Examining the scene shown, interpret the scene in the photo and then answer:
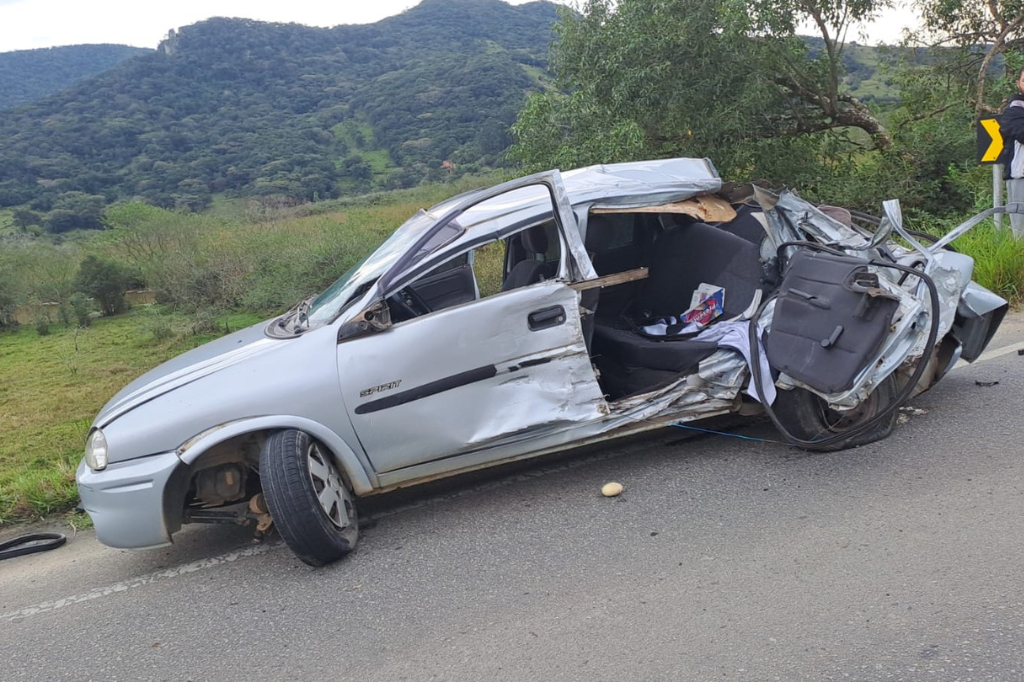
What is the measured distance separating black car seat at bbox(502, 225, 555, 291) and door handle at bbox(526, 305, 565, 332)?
0.24 meters

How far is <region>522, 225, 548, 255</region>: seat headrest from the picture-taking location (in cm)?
446

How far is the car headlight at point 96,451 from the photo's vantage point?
3.72m

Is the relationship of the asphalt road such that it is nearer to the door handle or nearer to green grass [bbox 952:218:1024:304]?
the door handle

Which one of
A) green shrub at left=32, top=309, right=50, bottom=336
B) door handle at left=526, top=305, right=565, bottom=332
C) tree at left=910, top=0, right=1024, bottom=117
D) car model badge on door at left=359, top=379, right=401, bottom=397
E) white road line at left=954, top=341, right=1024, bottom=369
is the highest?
tree at left=910, top=0, right=1024, bottom=117

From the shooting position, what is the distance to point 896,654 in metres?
2.51

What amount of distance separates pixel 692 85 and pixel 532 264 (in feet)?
28.7

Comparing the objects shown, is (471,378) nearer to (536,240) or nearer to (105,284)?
(536,240)

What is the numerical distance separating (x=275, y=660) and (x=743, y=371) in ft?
9.05

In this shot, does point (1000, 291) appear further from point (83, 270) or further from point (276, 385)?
point (83, 270)

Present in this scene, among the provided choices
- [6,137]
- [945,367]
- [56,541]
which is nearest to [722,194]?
[945,367]

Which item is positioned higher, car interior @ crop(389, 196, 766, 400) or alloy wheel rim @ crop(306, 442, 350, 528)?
car interior @ crop(389, 196, 766, 400)

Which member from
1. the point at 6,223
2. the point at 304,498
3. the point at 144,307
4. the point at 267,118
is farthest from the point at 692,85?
the point at 267,118

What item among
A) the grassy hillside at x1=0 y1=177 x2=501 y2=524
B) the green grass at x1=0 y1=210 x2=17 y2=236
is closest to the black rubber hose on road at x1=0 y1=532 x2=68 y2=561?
the grassy hillside at x1=0 y1=177 x2=501 y2=524

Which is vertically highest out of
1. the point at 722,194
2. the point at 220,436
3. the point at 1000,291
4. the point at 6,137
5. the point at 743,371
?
the point at 6,137
